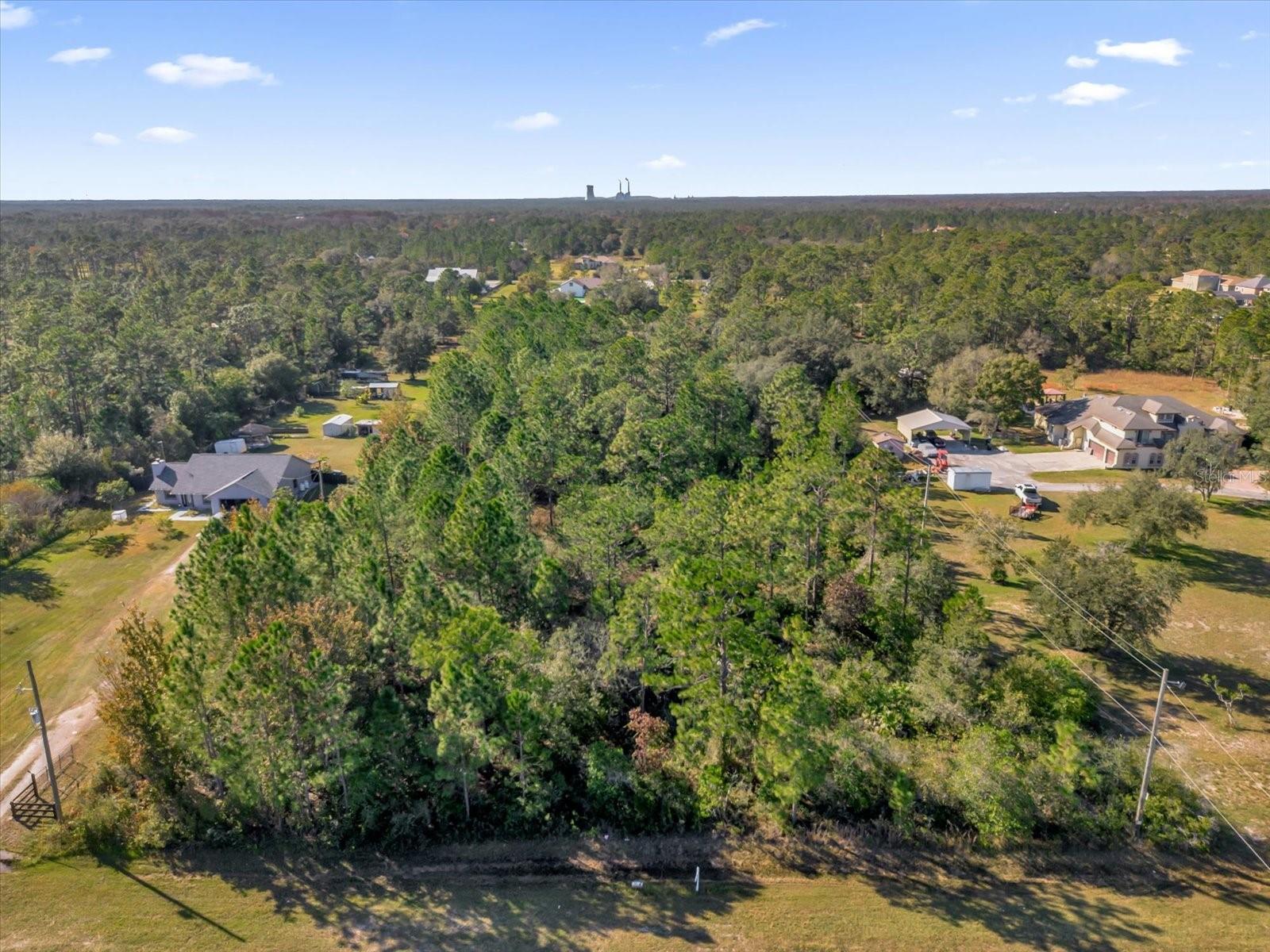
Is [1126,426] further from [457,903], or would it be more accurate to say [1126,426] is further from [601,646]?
[457,903]

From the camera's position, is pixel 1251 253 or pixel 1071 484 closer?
pixel 1071 484

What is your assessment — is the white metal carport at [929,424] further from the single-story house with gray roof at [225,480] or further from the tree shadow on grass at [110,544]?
the tree shadow on grass at [110,544]

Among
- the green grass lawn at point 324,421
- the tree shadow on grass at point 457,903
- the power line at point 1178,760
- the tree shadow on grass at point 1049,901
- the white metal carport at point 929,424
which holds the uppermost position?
the white metal carport at point 929,424

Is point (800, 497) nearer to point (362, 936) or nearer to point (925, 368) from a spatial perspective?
point (362, 936)

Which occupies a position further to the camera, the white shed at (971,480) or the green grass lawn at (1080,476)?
the green grass lawn at (1080,476)

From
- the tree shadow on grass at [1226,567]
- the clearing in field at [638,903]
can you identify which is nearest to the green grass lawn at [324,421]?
the clearing in field at [638,903]

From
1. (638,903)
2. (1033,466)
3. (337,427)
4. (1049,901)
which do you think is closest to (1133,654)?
(1049,901)

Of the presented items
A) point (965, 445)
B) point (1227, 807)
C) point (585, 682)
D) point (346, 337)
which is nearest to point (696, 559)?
point (585, 682)
